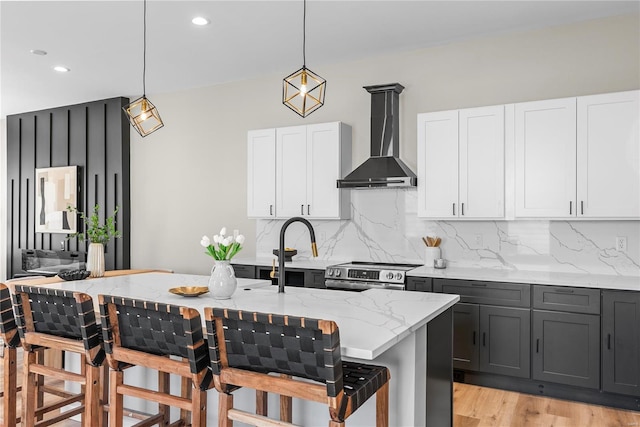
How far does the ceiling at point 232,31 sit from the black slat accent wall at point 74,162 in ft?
3.52

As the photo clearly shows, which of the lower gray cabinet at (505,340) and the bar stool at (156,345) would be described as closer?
the bar stool at (156,345)

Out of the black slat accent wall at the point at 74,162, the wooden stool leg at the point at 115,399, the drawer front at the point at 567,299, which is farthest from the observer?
the black slat accent wall at the point at 74,162

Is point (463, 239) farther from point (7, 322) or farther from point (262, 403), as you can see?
point (7, 322)

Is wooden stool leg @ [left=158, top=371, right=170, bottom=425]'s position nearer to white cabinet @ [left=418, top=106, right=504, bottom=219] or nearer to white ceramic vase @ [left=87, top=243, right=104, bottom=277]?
white ceramic vase @ [left=87, top=243, right=104, bottom=277]

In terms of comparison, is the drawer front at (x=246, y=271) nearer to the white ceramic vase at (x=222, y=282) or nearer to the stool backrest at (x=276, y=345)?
the white ceramic vase at (x=222, y=282)

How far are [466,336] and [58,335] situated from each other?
2871mm

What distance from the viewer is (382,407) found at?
212 centimetres

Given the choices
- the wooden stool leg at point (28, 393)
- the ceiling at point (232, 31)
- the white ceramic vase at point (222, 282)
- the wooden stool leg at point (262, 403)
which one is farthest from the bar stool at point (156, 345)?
the ceiling at point (232, 31)

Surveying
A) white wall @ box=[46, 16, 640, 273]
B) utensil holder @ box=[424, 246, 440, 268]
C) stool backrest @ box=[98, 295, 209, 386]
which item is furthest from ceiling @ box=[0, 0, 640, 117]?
stool backrest @ box=[98, 295, 209, 386]

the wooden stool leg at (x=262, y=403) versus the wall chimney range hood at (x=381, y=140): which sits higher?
the wall chimney range hood at (x=381, y=140)

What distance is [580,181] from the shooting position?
12.5 feet

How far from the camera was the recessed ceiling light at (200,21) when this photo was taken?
405 centimetres

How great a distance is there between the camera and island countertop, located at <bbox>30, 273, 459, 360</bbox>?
190cm

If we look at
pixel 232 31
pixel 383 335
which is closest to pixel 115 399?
pixel 383 335
